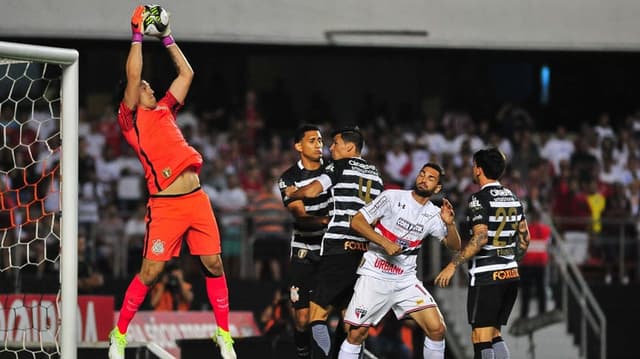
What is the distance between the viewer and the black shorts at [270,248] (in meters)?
17.0

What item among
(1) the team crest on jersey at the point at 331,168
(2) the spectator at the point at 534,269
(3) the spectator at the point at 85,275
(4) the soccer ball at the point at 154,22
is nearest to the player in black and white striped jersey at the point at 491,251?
(1) the team crest on jersey at the point at 331,168

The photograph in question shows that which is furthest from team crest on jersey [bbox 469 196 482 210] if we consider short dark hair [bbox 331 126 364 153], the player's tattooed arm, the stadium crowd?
the stadium crowd

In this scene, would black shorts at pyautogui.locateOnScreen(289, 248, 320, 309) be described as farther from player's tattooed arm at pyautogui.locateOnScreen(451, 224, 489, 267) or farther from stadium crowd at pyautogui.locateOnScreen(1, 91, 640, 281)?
stadium crowd at pyautogui.locateOnScreen(1, 91, 640, 281)

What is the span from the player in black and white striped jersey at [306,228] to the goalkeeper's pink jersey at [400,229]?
34.0 inches

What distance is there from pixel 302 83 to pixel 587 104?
5.63 m

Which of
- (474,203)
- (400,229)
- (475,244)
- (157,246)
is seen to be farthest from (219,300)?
(474,203)

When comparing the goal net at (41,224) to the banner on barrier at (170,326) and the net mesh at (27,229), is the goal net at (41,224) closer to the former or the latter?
the net mesh at (27,229)

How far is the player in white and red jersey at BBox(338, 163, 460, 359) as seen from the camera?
390 inches

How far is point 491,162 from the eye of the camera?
10.1 meters

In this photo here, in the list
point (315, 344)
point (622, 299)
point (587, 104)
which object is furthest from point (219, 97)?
point (315, 344)

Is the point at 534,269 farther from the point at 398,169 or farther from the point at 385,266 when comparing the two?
the point at 385,266

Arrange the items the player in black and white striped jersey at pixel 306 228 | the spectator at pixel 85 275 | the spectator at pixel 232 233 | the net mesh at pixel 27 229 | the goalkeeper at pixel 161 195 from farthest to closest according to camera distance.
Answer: the spectator at pixel 232 233, the spectator at pixel 85 275, the net mesh at pixel 27 229, the player in black and white striped jersey at pixel 306 228, the goalkeeper at pixel 161 195

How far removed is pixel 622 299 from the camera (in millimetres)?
17484

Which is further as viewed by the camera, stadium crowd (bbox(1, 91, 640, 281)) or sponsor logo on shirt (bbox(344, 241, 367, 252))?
stadium crowd (bbox(1, 91, 640, 281))
